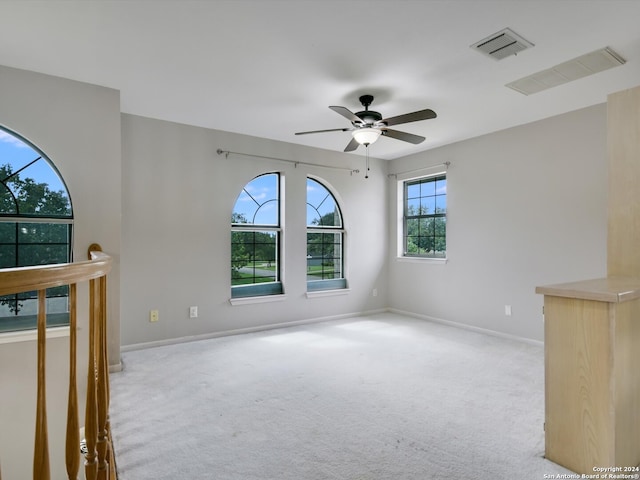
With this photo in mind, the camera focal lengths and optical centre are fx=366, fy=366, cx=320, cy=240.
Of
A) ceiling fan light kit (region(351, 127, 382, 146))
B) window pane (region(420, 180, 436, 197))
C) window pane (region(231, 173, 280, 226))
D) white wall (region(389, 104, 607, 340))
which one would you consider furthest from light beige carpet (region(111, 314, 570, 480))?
window pane (region(420, 180, 436, 197))

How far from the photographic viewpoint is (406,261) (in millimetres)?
5672

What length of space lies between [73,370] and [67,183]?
8.53 feet

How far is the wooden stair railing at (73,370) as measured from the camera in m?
0.86

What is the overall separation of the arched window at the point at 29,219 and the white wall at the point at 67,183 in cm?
12

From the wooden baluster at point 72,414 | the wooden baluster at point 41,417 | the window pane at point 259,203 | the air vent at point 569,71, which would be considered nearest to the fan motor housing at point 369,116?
the air vent at point 569,71

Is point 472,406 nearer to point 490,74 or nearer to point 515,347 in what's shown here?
point 515,347

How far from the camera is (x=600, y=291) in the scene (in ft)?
5.75

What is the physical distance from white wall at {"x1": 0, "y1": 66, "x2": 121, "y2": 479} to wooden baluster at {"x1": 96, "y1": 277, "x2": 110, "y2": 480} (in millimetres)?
1588

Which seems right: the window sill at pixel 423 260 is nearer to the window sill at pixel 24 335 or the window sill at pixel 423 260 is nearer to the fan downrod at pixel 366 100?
the fan downrod at pixel 366 100

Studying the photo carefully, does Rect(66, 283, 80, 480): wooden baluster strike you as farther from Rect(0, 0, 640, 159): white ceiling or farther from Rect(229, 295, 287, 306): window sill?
Rect(229, 295, 287, 306): window sill

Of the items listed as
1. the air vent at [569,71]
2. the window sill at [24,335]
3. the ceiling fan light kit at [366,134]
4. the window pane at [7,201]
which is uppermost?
the air vent at [569,71]

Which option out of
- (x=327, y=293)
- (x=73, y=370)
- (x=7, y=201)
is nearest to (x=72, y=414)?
(x=73, y=370)

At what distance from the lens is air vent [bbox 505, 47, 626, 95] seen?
261cm

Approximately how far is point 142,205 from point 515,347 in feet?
14.1
